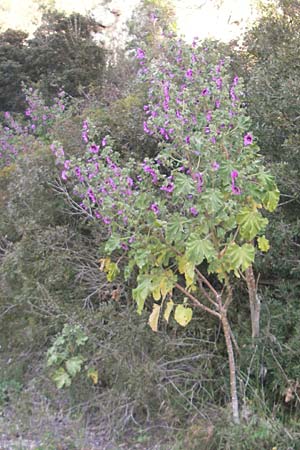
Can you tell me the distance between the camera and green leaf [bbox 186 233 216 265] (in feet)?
8.76

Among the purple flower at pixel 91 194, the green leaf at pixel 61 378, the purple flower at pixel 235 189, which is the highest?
the purple flower at pixel 235 189

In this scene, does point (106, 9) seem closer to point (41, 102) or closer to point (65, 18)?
point (65, 18)

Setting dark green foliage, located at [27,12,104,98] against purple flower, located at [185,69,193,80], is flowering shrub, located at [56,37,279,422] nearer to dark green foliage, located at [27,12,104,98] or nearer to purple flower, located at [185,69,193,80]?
purple flower, located at [185,69,193,80]

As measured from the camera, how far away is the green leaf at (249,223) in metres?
2.75

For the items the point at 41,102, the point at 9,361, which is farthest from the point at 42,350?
the point at 41,102

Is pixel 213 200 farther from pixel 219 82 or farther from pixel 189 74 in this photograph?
pixel 189 74

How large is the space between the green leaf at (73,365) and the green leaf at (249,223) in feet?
4.93

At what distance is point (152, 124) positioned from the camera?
3.26m

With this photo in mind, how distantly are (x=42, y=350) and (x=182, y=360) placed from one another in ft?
4.23

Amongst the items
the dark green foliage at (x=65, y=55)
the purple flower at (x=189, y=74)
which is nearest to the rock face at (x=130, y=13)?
the dark green foliage at (x=65, y=55)

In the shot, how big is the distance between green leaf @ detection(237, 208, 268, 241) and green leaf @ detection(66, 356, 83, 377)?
150 centimetres

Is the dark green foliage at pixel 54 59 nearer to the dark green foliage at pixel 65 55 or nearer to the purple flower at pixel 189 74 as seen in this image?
the dark green foliage at pixel 65 55

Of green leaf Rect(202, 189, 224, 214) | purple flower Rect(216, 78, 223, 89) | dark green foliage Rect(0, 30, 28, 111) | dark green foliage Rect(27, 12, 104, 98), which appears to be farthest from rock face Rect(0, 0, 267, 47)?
green leaf Rect(202, 189, 224, 214)

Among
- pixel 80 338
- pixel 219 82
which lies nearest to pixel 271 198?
pixel 219 82
